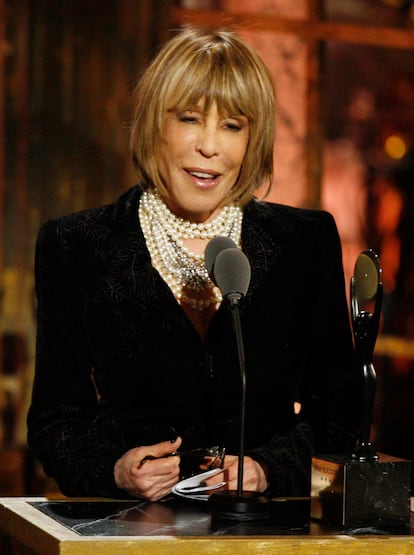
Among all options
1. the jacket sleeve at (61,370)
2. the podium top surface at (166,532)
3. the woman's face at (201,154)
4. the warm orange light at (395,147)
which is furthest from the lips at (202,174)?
the warm orange light at (395,147)

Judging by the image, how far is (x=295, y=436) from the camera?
2.31 metres

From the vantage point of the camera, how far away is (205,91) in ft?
7.49

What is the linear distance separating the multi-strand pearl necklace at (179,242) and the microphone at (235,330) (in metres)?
0.44

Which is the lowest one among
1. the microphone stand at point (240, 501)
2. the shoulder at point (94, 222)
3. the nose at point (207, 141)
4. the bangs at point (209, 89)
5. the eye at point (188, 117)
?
the microphone stand at point (240, 501)

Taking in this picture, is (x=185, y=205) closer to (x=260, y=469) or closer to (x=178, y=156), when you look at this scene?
(x=178, y=156)

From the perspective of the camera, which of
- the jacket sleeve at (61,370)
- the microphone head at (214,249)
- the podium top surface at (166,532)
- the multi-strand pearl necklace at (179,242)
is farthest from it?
the multi-strand pearl necklace at (179,242)

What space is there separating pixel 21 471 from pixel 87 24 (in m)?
1.71

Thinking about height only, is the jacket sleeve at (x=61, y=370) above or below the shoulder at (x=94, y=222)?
below

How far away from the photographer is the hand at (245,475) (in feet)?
6.71

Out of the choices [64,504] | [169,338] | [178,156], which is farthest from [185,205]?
[64,504]

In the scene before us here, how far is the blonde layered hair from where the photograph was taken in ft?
7.50

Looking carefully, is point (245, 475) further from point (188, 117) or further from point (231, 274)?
point (188, 117)

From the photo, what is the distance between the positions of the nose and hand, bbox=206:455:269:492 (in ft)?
1.97

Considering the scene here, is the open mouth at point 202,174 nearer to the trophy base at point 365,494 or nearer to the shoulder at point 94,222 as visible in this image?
the shoulder at point 94,222
